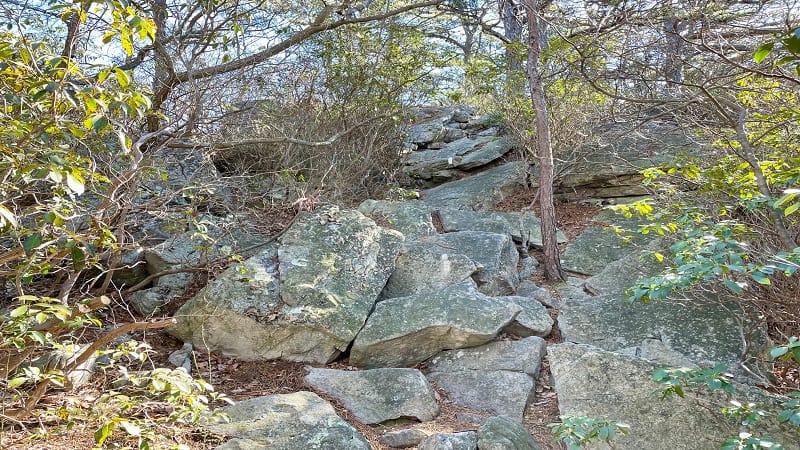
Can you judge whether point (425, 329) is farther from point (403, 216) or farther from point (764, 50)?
point (764, 50)

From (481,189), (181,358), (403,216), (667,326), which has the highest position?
(403,216)

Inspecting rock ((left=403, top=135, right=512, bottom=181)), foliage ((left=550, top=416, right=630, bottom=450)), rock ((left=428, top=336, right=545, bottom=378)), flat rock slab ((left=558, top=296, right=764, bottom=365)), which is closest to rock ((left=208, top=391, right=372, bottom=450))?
foliage ((left=550, top=416, right=630, bottom=450))

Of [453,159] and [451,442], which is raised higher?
[453,159]

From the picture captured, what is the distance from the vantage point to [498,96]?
9.20 meters

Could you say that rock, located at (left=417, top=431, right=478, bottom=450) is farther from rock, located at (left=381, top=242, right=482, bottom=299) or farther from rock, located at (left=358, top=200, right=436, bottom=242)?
rock, located at (left=358, top=200, right=436, bottom=242)

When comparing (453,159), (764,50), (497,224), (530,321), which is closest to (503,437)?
(530,321)

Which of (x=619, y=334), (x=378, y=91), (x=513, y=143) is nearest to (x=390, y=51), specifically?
(x=378, y=91)

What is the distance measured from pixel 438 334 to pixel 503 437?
1573 mm

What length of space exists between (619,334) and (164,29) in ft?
18.0

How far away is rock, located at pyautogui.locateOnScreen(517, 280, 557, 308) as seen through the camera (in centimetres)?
584

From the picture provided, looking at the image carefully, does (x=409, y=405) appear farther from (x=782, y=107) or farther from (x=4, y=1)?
(x=4, y=1)

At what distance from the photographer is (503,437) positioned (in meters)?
3.38

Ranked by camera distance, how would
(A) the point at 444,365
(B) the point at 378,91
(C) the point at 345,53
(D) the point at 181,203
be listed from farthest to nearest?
(B) the point at 378,91 → (C) the point at 345,53 → (D) the point at 181,203 → (A) the point at 444,365

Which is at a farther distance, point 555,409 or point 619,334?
point 619,334
